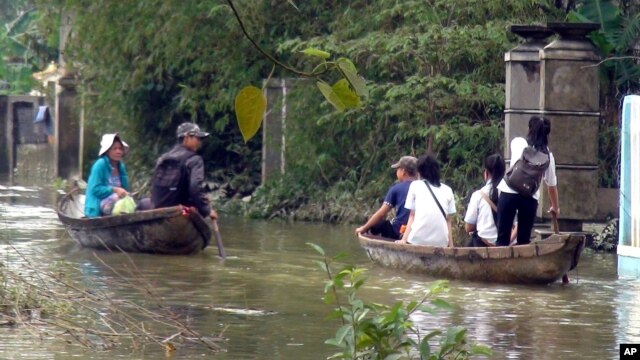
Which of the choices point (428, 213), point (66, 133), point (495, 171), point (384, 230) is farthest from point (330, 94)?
point (66, 133)

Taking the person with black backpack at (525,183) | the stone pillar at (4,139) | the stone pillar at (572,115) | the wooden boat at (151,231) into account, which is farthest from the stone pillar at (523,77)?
the stone pillar at (4,139)

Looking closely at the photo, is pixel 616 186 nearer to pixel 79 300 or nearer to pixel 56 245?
pixel 56 245

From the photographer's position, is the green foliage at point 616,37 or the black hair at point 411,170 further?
the green foliage at point 616,37

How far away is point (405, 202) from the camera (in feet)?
46.0

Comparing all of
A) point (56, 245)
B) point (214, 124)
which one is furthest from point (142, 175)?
point (56, 245)

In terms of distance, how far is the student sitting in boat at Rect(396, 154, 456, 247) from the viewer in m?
13.6

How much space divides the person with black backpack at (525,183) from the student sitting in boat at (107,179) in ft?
16.3

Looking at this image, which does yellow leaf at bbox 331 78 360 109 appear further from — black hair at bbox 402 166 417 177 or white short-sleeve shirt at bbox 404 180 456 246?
black hair at bbox 402 166 417 177

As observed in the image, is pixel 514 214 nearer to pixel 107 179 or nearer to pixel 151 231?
pixel 151 231

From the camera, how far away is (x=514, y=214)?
13148 mm

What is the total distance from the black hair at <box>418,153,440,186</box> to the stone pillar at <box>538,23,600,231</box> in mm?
2563

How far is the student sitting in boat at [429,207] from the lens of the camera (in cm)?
1363

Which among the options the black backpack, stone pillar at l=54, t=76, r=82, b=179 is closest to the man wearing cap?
the black backpack

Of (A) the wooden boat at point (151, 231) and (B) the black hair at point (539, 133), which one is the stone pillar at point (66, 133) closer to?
(A) the wooden boat at point (151, 231)
